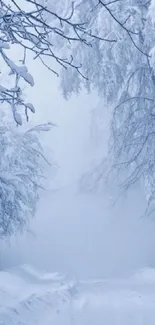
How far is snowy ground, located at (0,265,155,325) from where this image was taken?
9.29 m

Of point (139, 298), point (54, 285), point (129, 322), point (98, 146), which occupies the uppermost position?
point (98, 146)

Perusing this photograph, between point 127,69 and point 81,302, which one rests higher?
point 127,69

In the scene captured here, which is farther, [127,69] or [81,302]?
[81,302]

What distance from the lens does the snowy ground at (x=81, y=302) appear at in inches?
366

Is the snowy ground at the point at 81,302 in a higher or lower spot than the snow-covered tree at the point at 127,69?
lower

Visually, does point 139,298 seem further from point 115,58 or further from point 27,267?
point 27,267

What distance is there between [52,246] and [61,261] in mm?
3363

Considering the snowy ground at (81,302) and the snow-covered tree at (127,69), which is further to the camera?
the snowy ground at (81,302)

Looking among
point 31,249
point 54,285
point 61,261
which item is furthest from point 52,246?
point 54,285

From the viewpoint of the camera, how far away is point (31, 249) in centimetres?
2425

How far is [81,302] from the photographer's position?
11.3m

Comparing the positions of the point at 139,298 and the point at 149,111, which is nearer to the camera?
the point at 149,111

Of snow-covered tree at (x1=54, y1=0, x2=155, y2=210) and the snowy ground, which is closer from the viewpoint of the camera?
snow-covered tree at (x1=54, y1=0, x2=155, y2=210)

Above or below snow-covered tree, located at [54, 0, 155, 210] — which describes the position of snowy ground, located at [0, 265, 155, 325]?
below
